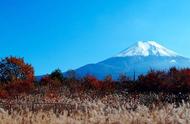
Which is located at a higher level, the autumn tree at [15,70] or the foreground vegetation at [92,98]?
the autumn tree at [15,70]

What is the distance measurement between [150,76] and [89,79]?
524 centimetres

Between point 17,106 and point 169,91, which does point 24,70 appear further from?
point 17,106

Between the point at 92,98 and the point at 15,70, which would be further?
the point at 15,70

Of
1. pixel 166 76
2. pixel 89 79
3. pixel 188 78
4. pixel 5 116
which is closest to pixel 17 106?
pixel 5 116

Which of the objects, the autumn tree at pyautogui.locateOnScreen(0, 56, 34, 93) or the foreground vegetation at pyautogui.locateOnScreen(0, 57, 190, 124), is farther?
the autumn tree at pyautogui.locateOnScreen(0, 56, 34, 93)

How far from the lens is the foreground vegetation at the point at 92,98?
1043 centimetres

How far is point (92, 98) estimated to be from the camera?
2458 centimetres

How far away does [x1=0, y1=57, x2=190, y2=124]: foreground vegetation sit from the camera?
1043cm

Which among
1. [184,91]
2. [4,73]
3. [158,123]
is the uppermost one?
[4,73]

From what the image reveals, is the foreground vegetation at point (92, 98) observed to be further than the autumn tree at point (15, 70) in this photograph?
No

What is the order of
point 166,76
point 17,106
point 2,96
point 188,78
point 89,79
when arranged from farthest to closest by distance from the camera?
point 89,79, point 166,76, point 188,78, point 2,96, point 17,106

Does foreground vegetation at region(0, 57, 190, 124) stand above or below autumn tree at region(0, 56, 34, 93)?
below

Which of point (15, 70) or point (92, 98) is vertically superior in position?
point (15, 70)

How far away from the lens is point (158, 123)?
984 cm
